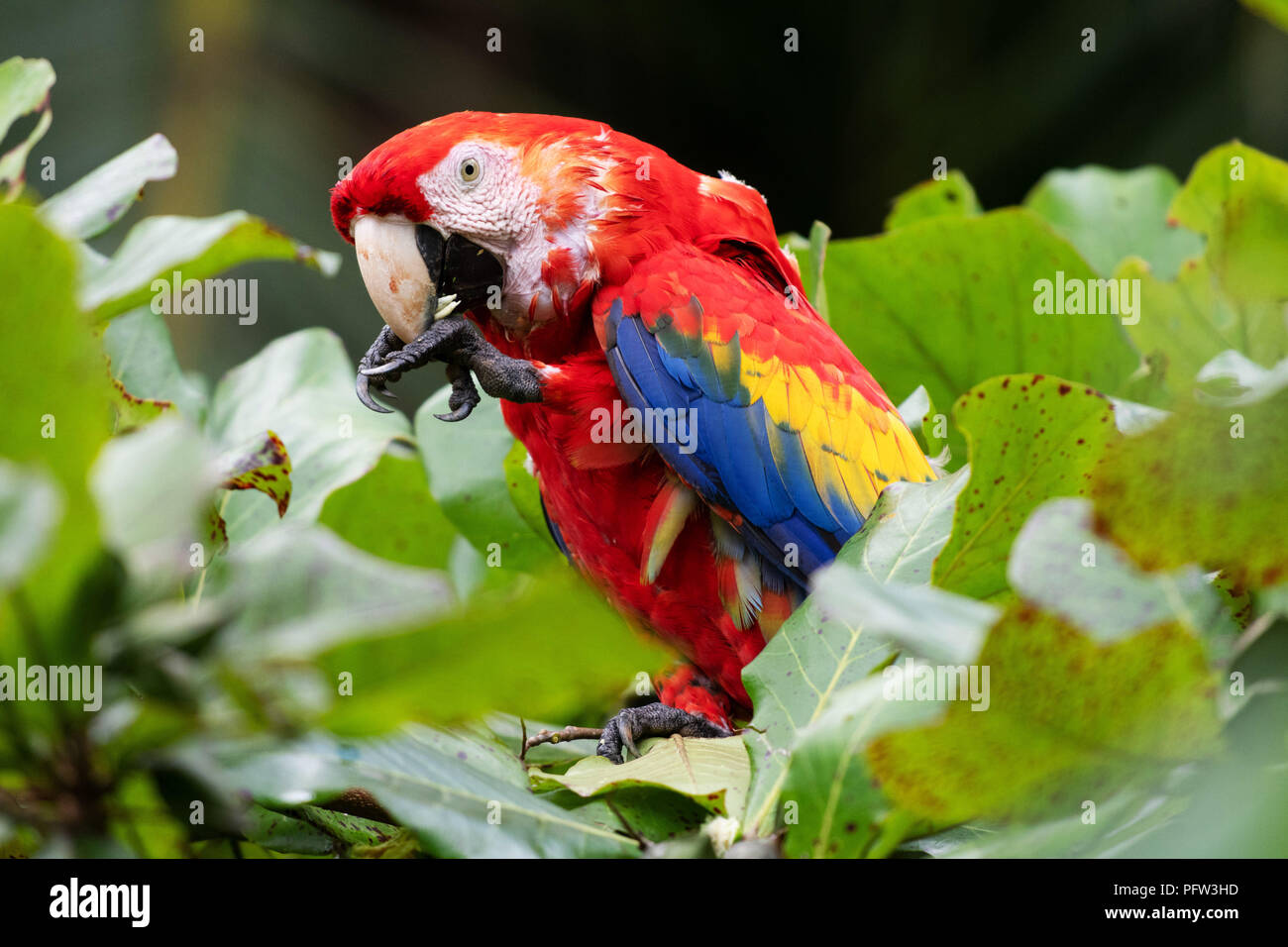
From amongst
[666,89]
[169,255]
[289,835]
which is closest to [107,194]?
[169,255]

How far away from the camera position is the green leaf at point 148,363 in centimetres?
57

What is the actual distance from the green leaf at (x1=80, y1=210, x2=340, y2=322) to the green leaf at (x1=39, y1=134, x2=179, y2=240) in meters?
0.01

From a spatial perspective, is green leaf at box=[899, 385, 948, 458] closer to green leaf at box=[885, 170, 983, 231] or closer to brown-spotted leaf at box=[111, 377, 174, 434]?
green leaf at box=[885, 170, 983, 231]

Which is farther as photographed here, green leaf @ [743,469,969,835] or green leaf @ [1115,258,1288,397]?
green leaf @ [1115,258,1288,397]

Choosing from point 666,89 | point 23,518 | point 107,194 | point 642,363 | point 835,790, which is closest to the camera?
point 23,518

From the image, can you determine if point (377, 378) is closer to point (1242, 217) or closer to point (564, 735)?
point (564, 735)

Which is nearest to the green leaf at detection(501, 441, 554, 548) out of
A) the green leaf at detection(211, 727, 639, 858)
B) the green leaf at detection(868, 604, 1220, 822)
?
the green leaf at detection(211, 727, 639, 858)

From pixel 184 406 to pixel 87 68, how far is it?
1.79 meters

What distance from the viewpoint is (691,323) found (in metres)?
0.83

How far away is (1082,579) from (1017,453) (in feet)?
0.55

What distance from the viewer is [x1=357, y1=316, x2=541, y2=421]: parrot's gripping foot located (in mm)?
748

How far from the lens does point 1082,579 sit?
242 millimetres

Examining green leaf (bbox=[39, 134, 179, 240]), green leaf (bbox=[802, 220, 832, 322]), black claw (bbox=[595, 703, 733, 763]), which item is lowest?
black claw (bbox=[595, 703, 733, 763])

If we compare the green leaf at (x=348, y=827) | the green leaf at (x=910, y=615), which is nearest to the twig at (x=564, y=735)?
the green leaf at (x=348, y=827)
